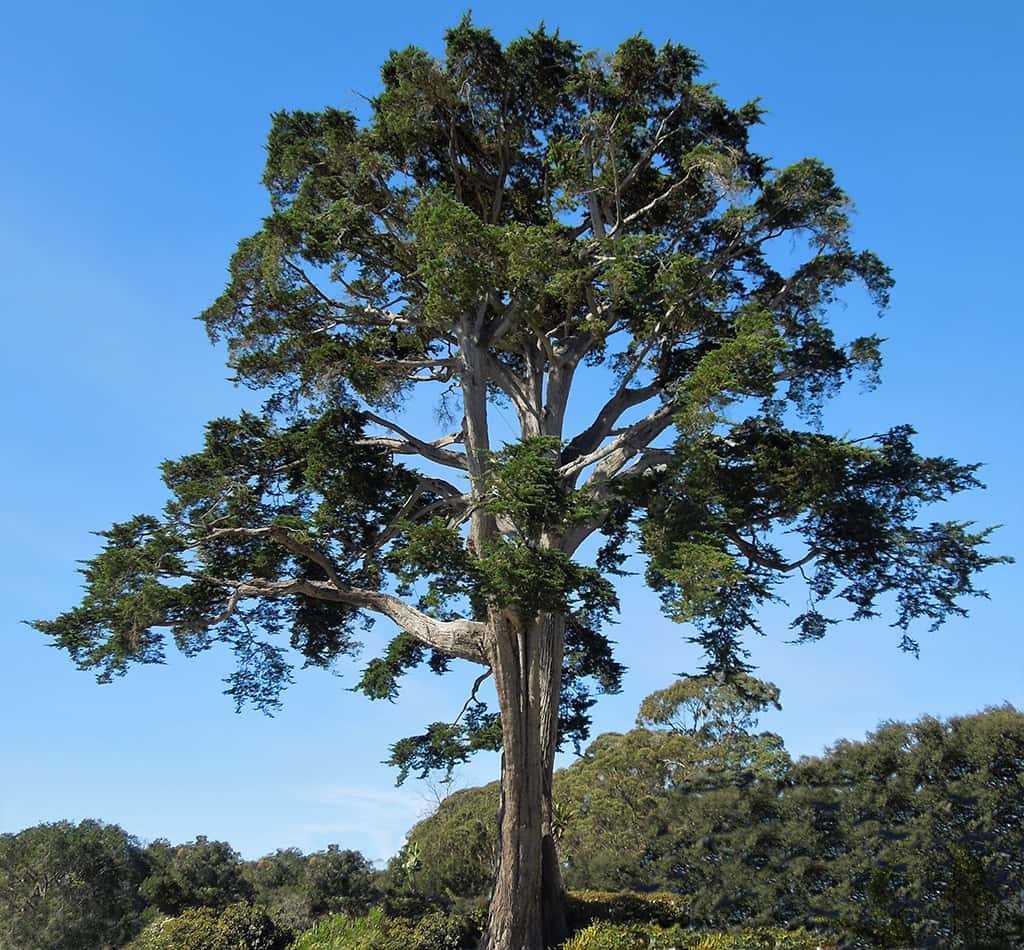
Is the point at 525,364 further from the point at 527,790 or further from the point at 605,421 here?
the point at 527,790

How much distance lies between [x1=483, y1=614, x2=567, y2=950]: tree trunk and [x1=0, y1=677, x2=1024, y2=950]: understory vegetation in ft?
2.92

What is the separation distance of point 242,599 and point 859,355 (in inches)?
453

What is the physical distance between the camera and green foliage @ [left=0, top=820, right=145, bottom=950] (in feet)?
67.7

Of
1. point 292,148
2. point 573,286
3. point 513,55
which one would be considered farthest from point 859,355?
point 292,148

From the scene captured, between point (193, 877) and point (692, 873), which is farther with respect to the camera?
point (193, 877)

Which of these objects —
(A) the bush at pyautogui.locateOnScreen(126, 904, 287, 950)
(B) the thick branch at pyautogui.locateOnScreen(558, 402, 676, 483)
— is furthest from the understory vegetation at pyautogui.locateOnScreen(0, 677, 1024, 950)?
(B) the thick branch at pyautogui.locateOnScreen(558, 402, 676, 483)

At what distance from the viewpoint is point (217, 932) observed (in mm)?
14242

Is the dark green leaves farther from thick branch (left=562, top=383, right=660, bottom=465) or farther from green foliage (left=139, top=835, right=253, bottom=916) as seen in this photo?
green foliage (left=139, top=835, right=253, bottom=916)

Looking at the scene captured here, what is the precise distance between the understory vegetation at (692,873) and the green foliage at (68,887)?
0.12 ft

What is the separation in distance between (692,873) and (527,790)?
863cm

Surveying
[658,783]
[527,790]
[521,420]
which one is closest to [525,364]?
[521,420]

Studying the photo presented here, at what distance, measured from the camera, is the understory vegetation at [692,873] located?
47.0 feet

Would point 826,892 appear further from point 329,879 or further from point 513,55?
point 513,55

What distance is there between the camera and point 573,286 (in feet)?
47.3
